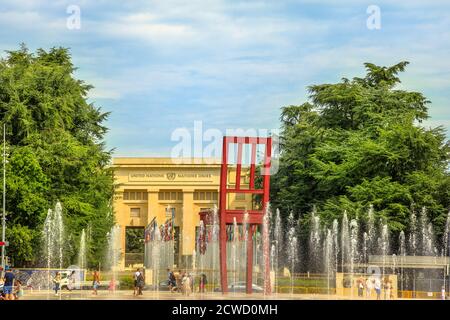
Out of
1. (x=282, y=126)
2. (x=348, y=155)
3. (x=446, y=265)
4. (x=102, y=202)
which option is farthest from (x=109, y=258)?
(x=446, y=265)

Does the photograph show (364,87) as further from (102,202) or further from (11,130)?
(11,130)

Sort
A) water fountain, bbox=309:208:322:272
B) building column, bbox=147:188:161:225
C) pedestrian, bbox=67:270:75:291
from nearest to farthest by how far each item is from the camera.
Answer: pedestrian, bbox=67:270:75:291 < water fountain, bbox=309:208:322:272 < building column, bbox=147:188:161:225

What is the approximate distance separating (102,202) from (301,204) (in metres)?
13.3

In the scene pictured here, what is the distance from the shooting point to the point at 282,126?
278ft

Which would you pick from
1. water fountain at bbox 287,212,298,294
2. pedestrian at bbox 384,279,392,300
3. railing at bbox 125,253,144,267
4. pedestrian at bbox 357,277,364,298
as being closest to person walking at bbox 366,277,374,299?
pedestrian at bbox 384,279,392,300

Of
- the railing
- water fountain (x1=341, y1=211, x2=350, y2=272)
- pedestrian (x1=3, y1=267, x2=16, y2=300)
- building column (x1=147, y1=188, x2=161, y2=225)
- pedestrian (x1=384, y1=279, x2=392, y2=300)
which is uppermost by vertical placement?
building column (x1=147, y1=188, x2=161, y2=225)

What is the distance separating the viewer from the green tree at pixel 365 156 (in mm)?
66875

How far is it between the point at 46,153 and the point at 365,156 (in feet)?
62.8

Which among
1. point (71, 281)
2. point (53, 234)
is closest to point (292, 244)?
point (53, 234)

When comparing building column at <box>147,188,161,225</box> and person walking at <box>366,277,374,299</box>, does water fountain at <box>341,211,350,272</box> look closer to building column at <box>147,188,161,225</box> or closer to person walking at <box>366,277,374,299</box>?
person walking at <box>366,277,374,299</box>

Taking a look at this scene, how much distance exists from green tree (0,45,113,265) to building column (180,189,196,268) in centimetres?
4165

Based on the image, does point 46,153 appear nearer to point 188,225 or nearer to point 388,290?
point 388,290

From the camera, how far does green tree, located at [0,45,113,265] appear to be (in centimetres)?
6278

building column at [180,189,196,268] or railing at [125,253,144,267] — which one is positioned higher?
building column at [180,189,196,268]
